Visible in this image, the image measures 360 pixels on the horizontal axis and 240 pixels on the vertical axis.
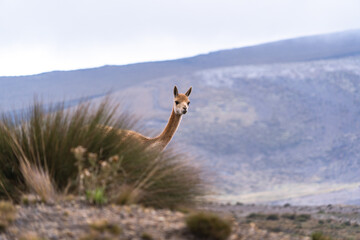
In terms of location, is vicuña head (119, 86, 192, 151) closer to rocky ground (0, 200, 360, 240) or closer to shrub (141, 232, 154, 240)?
rocky ground (0, 200, 360, 240)

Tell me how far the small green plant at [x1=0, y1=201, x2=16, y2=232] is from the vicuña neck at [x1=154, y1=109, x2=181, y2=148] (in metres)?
6.14

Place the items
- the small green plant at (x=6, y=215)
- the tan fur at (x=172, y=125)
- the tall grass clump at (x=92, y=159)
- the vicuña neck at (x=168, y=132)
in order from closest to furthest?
the small green plant at (x=6, y=215)
the tall grass clump at (x=92, y=159)
the tan fur at (x=172, y=125)
the vicuña neck at (x=168, y=132)

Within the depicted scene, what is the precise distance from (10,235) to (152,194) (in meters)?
2.43

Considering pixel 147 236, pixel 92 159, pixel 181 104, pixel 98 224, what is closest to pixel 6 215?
pixel 98 224

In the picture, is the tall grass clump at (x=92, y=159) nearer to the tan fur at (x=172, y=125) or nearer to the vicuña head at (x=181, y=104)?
the tan fur at (x=172, y=125)

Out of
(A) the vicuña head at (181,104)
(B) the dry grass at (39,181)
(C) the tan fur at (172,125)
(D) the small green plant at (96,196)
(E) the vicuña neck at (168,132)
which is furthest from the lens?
(A) the vicuña head at (181,104)

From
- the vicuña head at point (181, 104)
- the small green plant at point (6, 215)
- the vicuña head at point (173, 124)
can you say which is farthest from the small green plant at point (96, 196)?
the vicuña head at point (181, 104)

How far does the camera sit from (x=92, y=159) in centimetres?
908

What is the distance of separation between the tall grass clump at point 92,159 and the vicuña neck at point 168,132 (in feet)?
10.6

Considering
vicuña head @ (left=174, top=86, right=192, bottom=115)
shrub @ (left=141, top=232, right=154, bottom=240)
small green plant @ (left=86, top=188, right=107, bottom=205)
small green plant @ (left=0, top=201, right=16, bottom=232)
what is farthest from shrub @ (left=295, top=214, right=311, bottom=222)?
shrub @ (left=141, top=232, right=154, bottom=240)

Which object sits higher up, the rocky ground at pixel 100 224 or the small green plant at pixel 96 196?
the small green plant at pixel 96 196

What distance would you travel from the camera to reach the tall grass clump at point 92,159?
924 centimetres

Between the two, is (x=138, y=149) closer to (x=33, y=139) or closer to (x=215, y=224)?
(x=33, y=139)

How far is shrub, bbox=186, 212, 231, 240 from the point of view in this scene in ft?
25.1
